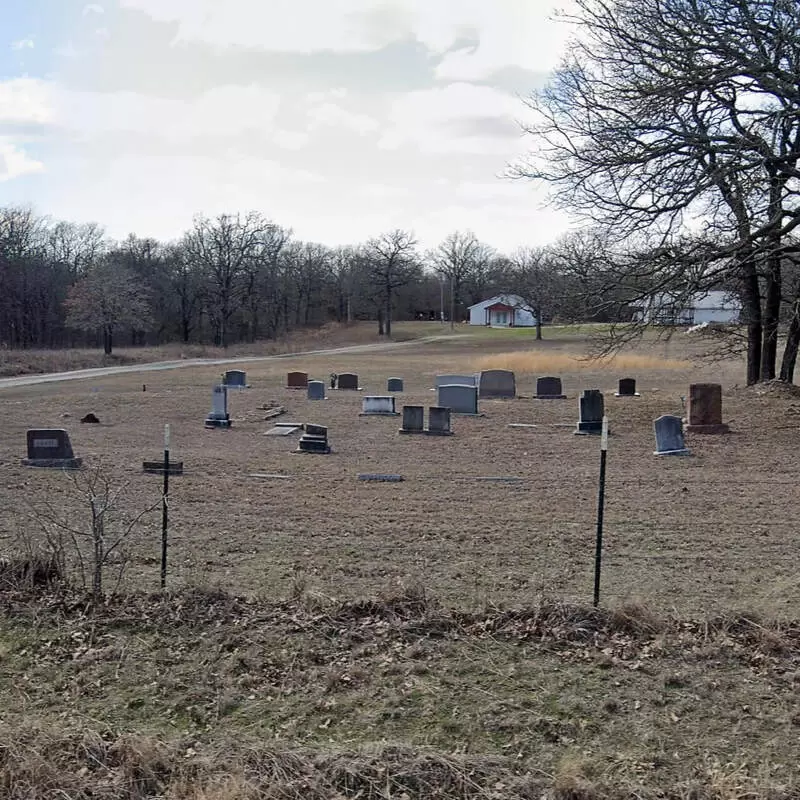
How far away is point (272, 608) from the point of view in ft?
17.9

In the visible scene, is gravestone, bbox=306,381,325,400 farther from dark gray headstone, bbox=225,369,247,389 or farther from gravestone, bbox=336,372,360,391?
dark gray headstone, bbox=225,369,247,389

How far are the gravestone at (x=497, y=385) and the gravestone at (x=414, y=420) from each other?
27.6 feet

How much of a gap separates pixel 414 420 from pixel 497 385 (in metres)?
8.85

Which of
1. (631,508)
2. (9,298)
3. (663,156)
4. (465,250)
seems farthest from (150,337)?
(631,508)

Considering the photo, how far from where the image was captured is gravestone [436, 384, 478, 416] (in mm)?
21906

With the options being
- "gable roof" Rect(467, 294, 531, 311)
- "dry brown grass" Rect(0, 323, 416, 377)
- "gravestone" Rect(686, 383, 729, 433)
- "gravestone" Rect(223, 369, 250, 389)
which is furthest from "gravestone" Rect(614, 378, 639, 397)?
"gable roof" Rect(467, 294, 531, 311)

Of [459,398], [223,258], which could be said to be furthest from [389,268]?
[459,398]

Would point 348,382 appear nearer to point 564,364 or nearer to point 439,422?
point 439,422

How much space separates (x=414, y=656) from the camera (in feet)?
15.5

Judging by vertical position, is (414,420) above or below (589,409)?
below

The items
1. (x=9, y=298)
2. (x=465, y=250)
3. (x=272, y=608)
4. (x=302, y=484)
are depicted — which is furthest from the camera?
(x=465, y=250)

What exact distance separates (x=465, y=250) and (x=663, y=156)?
9949 cm

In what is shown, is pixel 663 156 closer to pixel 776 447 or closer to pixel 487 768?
pixel 776 447

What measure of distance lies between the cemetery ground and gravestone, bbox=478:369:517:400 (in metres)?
15.9
